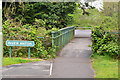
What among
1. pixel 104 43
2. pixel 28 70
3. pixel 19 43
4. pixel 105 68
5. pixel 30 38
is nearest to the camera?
pixel 28 70

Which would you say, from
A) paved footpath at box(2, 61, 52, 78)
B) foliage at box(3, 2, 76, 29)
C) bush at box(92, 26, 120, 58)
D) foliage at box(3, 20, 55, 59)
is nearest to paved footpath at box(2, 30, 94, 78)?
paved footpath at box(2, 61, 52, 78)

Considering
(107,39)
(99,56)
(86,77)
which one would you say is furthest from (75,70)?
(107,39)

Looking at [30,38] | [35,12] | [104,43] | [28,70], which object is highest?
[35,12]

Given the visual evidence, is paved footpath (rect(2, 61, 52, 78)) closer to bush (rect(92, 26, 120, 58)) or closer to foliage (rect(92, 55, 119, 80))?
foliage (rect(92, 55, 119, 80))

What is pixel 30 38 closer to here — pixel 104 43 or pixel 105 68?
pixel 104 43

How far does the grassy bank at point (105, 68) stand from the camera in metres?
8.24

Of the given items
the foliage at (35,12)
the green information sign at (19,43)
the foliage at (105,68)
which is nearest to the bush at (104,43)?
the foliage at (105,68)

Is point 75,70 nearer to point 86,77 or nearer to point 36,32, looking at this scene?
point 86,77

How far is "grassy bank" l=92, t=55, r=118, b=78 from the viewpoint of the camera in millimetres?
8242

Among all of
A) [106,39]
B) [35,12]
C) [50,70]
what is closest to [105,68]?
[50,70]

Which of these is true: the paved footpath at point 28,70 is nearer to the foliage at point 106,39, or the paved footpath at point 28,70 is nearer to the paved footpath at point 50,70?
the paved footpath at point 50,70

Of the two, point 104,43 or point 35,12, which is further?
point 35,12

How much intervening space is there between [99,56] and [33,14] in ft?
24.0

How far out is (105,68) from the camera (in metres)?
9.39
